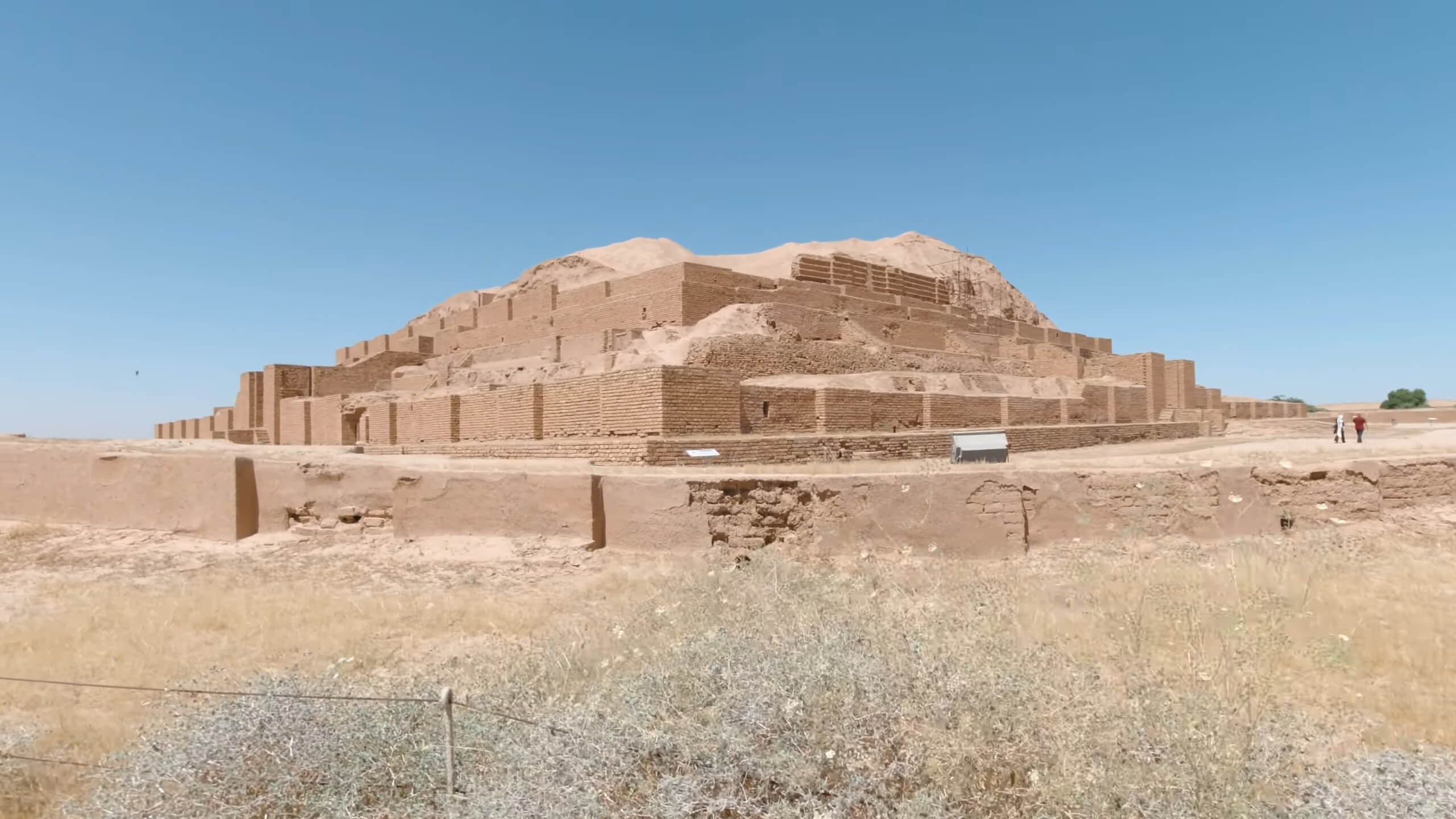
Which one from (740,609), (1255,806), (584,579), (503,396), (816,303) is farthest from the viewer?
(816,303)

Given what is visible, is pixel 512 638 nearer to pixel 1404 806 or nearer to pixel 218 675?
pixel 218 675

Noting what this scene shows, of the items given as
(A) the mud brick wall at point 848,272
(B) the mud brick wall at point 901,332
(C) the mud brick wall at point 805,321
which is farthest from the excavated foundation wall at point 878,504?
(A) the mud brick wall at point 848,272

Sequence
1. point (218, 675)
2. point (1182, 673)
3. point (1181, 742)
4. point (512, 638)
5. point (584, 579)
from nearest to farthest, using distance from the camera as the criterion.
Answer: point (1181, 742) → point (1182, 673) → point (218, 675) → point (512, 638) → point (584, 579)

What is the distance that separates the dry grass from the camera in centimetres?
215

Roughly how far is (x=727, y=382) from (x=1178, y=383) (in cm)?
1977

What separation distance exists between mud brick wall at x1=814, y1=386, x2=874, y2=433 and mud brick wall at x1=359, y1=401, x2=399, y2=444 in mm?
10460

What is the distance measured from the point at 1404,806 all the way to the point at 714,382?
993 cm

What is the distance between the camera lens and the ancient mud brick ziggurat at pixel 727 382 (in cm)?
1180

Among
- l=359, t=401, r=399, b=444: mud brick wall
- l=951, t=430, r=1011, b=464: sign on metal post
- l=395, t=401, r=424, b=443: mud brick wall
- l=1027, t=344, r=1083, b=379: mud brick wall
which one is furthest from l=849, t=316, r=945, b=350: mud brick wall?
l=359, t=401, r=399, b=444: mud brick wall

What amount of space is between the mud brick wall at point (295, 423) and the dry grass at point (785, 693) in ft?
65.1

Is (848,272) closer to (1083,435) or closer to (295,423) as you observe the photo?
(1083,435)

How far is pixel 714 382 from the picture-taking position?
38.3 feet

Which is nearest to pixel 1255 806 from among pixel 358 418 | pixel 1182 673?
pixel 1182 673

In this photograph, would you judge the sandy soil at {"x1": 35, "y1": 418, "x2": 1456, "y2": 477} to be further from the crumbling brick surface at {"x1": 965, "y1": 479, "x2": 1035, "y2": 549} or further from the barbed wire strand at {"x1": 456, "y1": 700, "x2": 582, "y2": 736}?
the barbed wire strand at {"x1": 456, "y1": 700, "x2": 582, "y2": 736}
